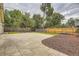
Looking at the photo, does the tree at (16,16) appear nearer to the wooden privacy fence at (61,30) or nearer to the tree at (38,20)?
the tree at (38,20)

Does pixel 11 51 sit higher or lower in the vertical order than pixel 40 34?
lower

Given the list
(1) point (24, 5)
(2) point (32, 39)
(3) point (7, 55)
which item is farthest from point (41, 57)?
(1) point (24, 5)

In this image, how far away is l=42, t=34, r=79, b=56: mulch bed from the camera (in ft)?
6.16

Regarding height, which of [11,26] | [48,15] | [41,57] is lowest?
[41,57]

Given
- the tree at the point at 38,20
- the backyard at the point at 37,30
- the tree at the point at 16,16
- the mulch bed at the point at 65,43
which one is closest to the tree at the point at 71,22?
the backyard at the point at 37,30

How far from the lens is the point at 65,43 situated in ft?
6.21

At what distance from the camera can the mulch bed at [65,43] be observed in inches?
73.9

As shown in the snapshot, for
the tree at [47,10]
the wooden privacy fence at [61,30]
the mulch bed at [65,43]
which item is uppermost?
the tree at [47,10]

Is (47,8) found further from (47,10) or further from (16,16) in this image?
(16,16)

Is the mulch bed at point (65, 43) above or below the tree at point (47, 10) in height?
below

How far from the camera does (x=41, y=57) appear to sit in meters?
1.90

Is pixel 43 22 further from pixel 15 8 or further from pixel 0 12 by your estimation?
pixel 0 12

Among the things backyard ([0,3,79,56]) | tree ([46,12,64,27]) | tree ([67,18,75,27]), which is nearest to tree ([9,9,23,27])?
backyard ([0,3,79,56])

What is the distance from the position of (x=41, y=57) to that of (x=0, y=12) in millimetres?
591
